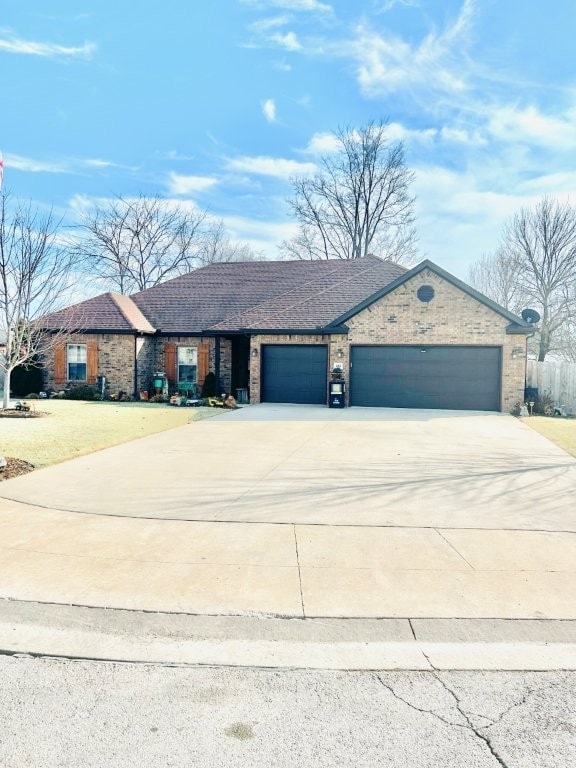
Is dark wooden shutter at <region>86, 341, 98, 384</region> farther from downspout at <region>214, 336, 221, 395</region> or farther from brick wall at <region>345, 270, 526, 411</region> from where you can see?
brick wall at <region>345, 270, 526, 411</region>

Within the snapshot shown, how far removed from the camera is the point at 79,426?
13320mm

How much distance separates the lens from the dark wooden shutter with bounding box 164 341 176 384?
74.4ft

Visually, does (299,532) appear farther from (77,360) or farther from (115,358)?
(77,360)

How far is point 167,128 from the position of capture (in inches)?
707

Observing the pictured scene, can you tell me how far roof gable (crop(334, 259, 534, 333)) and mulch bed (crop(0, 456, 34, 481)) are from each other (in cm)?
1227

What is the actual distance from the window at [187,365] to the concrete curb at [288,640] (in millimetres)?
18860

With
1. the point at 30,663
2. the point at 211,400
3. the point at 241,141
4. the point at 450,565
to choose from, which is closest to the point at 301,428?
the point at 211,400

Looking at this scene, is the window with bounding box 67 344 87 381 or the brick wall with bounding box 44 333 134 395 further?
the window with bounding box 67 344 87 381

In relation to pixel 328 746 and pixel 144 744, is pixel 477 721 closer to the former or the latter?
pixel 328 746

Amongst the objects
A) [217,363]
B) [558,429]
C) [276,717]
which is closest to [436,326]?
[558,429]

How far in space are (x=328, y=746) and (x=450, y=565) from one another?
2.53 m

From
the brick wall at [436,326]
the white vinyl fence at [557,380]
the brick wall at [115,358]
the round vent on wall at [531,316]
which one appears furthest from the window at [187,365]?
the white vinyl fence at [557,380]

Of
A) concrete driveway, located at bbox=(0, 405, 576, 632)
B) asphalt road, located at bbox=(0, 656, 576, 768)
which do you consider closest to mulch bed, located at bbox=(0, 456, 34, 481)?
concrete driveway, located at bbox=(0, 405, 576, 632)

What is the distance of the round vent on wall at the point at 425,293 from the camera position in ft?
59.7
